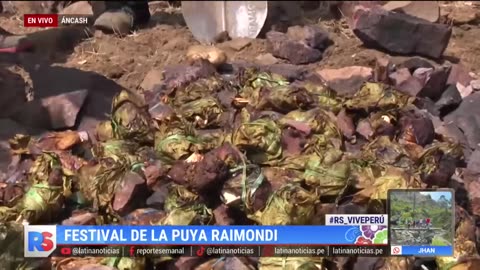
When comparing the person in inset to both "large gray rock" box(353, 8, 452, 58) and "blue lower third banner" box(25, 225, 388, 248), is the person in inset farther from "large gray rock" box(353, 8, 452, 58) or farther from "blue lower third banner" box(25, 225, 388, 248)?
"blue lower third banner" box(25, 225, 388, 248)

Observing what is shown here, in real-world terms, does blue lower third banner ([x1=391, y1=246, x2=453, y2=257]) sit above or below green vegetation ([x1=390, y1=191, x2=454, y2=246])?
below

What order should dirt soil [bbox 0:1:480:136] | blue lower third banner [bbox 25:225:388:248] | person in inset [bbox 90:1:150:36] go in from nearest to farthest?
1. blue lower third banner [bbox 25:225:388:248]
2. dirt soil [bbox 0:1:480:136]
3. person in inset [bbox 90:1:150:36]

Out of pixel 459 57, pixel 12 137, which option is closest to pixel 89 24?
pixel 12 137

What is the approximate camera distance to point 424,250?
3328mm

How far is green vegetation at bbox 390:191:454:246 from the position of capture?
131 inches

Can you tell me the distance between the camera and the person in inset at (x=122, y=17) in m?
5.30

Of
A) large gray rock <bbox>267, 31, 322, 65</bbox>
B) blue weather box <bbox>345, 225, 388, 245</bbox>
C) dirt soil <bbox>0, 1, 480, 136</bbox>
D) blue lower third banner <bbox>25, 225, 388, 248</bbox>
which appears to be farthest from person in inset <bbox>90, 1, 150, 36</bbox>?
blue weather box <bbox>345, 225, 388, 245</bbox>

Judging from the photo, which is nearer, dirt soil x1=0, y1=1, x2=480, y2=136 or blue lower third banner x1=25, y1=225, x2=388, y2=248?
blue lower third banner x1=25, y1=225, x2=388, y2=248

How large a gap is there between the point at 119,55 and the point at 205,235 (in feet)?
6.55

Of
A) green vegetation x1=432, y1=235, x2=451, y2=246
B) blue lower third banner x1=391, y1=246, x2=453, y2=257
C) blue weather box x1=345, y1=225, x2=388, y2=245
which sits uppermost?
blue weather box x1=345, y1=225, x2=388, y2=245

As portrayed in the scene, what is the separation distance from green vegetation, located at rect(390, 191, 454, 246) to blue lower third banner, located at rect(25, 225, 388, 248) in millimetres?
84

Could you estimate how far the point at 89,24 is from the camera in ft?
18.1

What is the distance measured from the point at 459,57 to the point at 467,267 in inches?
76.9

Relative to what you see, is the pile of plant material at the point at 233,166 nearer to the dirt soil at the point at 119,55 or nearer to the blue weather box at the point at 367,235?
the blue weather box at the point at 367,235
